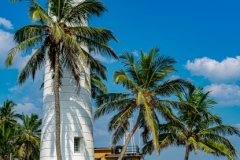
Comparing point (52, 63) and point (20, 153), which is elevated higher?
point (52, 63)

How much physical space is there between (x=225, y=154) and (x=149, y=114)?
8.68m

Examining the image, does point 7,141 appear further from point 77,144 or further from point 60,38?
point 60,38

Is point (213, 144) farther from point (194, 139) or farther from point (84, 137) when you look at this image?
point (84, 137)

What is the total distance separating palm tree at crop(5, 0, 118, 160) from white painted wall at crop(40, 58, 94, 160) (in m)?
0.94

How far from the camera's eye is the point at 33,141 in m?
45.2

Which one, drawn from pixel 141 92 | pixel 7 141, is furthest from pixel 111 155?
pixel 141 92

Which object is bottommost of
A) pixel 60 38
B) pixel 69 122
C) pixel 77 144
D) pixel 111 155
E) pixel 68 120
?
pixel 111 155

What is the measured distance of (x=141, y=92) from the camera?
21.1 metres

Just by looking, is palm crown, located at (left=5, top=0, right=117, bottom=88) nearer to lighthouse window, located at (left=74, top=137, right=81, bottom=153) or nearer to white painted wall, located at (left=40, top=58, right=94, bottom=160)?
white painted wall, located at (left=40, top=58, right=94, bottom=160)

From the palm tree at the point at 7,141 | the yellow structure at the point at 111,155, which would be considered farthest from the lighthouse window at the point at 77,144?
the palm tree at the point at 7,141

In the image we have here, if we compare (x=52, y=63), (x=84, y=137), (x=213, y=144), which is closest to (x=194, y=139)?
(x=213, y=144)

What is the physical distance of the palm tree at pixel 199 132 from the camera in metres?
Result: 26.0

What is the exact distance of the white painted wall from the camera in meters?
19.4

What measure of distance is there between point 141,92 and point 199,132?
26.3ft
